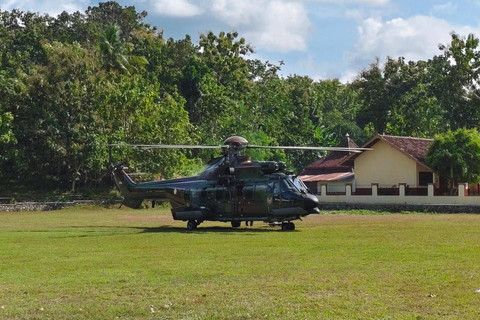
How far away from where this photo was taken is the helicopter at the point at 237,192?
88.3ft

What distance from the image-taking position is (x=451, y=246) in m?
19.1

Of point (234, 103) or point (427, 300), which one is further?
point (234, 103)

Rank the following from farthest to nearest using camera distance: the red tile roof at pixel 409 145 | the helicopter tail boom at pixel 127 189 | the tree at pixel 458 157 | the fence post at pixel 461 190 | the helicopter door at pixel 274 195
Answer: the red tile roof at pixel 409 145, the tree at pixel 458 157, the fence post at pixel 461 190, the helicopter tail boom at pixel 127 189, the helicopter door at pixel 274 195

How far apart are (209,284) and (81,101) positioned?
47971 mm

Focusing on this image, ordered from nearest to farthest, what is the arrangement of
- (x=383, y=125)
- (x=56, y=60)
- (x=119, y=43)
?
(x=56, y=60)
(x=119, y=43)
(x=383, y=125)

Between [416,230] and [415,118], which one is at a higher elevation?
[415,118]

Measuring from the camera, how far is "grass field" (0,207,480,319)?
34.4ft

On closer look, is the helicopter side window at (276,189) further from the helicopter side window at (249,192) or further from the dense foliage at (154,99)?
the dense foliage at (154,99)

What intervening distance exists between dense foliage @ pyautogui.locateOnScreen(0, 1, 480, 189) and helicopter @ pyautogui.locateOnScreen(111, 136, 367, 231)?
27.0 m

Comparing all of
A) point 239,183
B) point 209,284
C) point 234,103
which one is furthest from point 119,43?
point 209,284

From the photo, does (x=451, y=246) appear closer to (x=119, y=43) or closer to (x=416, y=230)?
(x=416, y=230)

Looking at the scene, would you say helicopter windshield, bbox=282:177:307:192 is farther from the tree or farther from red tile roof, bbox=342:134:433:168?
red tile roof, bbox=342:134:433:168

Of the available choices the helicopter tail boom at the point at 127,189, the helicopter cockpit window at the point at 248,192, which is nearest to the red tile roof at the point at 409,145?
the helicopter cockpit window at the point at 248,192

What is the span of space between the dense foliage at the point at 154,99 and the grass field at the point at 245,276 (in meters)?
33.6
